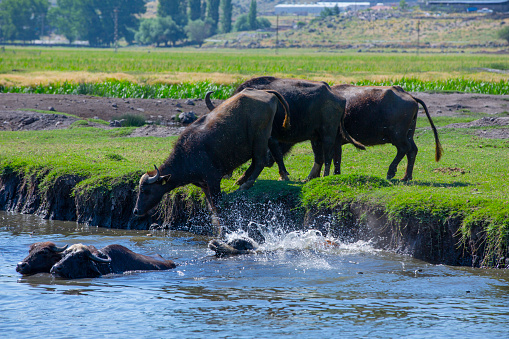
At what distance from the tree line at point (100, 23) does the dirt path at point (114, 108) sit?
12161cm

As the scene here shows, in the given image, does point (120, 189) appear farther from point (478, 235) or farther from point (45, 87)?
point (45, 87)

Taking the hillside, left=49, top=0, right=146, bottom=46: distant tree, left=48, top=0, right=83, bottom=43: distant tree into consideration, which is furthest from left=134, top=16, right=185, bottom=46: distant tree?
left=48, top=0, right=83, bottom=43: distant tree

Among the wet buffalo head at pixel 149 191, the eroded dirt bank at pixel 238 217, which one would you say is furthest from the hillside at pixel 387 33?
the wet buffalo head at pixel 149 191

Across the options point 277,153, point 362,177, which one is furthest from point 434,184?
point 277,153

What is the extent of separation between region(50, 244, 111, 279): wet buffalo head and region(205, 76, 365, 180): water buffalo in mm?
4235

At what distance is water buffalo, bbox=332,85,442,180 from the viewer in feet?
39.2

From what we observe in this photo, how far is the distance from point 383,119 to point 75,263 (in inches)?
255

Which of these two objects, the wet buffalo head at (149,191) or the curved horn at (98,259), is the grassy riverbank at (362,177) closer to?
the wet buffalo head at (149,191)

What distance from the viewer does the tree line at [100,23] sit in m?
143

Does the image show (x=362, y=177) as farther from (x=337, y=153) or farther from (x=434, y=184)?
(x=337, y=153)

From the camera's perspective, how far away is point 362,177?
10438mm

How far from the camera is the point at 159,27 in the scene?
145 meters

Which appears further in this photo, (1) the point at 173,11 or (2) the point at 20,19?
(1) the point at 173,11

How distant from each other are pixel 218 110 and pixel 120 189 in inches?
93.3
